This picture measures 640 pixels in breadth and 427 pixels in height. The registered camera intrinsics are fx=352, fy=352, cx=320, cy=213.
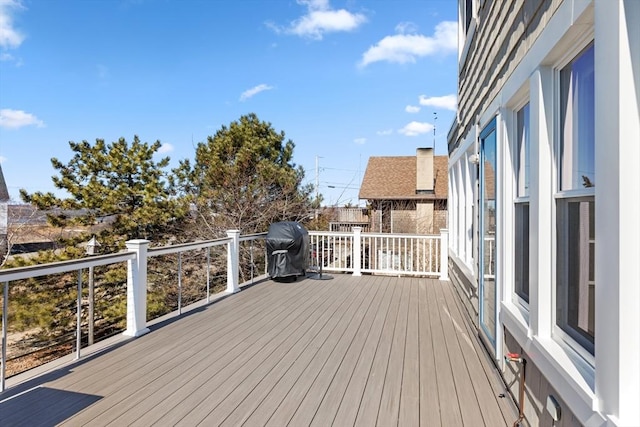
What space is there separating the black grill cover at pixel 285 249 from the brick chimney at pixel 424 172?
1010 cm

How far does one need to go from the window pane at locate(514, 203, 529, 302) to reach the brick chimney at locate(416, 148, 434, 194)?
1317 cm

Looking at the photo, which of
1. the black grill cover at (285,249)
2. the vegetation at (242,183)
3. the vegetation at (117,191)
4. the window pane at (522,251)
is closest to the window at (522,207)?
the window pane at (522,251)

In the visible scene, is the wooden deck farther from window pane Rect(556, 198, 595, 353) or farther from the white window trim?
window pane Rect(556, 198, 595, 353)

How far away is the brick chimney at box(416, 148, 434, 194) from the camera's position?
49.6 feet

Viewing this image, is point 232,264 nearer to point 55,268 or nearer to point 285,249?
point 285,249

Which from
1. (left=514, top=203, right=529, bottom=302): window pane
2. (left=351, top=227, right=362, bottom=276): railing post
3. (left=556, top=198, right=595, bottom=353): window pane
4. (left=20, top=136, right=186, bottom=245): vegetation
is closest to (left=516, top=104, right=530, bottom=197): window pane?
(left=514, top=203, right=529, bottom=302): window pane

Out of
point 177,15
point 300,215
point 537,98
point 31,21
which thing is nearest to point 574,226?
point 537,98

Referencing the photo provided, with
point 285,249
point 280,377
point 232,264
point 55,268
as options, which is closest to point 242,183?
point 285,249

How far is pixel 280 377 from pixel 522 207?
2.21m

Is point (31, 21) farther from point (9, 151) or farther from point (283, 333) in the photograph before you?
point (283, 333)

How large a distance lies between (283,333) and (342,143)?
21371 mm

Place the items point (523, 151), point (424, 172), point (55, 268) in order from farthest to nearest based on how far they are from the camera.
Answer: point (424, 172)
point (55, 268)
point (523, 151)

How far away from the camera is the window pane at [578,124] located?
1420mm

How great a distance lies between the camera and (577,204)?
155cm
